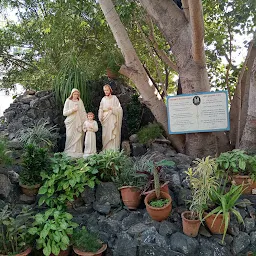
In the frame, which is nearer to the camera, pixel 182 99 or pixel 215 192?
pixel 215 192

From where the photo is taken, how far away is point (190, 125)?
Answer: 5.26 m

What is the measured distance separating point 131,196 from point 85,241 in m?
0.82

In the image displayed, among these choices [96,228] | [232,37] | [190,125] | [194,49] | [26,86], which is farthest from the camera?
[26,86]

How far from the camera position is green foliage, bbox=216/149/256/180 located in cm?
402

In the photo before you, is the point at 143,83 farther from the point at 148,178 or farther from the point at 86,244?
the point at 86,244

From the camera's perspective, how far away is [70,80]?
19.2 feet

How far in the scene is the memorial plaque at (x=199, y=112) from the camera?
5.16 m

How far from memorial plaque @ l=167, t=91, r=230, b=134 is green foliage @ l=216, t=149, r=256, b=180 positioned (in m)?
1.08

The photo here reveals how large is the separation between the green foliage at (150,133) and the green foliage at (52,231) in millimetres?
2406

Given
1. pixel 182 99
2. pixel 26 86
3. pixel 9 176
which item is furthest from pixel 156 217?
pixel 26 86

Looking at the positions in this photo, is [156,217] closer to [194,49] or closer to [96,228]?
[96,228]

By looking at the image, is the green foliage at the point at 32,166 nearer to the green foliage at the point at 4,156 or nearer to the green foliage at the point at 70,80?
the green foliage at the point at 4,156

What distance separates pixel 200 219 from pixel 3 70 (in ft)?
25.1

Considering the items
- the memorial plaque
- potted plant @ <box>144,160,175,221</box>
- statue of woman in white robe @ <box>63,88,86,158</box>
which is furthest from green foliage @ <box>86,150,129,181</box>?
the memorial plaque
